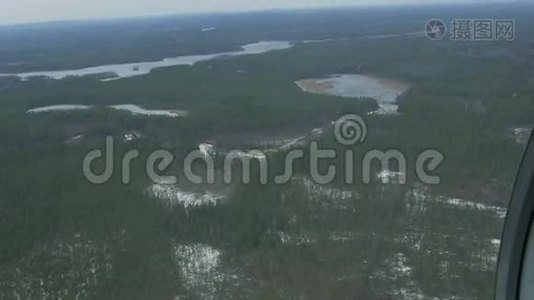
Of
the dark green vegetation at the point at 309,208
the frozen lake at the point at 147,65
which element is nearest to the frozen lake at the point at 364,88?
the dark green vegetation at the point at 309,208

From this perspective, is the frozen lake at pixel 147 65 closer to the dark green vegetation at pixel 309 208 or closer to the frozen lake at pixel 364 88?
the frozen lake at pixel 364 88

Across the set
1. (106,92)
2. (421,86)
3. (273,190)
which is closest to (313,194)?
(273,190)

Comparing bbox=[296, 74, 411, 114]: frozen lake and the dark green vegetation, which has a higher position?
bbox=[296, 74, 411, 114]: frozen lake

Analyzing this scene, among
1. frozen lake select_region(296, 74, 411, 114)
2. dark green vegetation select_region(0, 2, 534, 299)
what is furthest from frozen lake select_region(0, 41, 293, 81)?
dark green vegetation select_region(0, 2, 534, 299)

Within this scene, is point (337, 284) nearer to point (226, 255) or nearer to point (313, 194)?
point (226, 255)

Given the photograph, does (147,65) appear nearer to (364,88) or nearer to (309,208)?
(364,88)

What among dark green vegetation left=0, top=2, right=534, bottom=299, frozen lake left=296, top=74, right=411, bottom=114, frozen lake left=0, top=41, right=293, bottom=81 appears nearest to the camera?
dark green vegetation left=0, top=2, right=534, bottom=299

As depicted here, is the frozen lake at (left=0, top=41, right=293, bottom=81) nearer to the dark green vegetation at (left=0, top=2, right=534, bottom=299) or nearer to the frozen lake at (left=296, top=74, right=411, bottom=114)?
the frozen lake at (left=296, top=74, right=411, bottom=114)

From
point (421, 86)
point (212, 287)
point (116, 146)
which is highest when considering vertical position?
point (421, 86)
